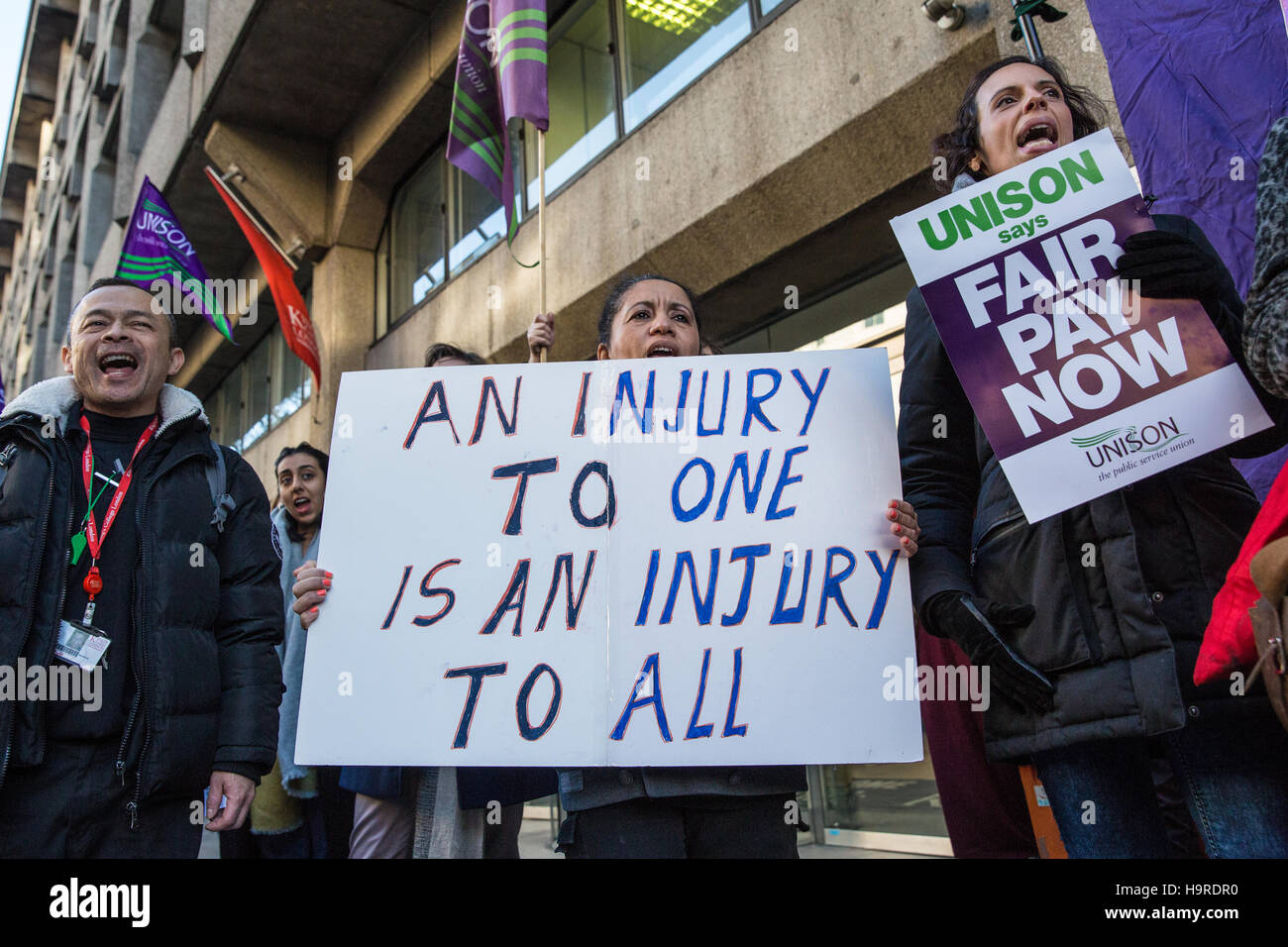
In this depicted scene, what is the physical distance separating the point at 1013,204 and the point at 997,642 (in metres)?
0.80

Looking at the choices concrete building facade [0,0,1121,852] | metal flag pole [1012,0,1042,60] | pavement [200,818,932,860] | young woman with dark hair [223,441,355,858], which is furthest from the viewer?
pavement [200,818,932,860]

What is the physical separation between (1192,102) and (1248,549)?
187 cm

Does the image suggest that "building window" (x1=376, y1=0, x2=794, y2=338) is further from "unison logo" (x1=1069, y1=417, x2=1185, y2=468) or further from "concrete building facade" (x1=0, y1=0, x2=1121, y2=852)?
"unison logo" (x1=1069, y1=417, x2=1185, y2=468)

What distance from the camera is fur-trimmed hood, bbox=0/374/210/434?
1.94m

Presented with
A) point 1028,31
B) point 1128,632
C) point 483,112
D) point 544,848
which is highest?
point 483,112

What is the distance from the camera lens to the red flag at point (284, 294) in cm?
821

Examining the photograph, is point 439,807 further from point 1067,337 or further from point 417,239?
point 417,239

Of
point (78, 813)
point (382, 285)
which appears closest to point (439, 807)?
point (78, 813)

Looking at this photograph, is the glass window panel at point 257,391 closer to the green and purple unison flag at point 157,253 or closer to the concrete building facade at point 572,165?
the concrete building facade at point 572,165

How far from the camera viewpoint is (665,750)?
1.63 meters

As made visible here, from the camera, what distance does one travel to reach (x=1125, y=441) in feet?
4.80

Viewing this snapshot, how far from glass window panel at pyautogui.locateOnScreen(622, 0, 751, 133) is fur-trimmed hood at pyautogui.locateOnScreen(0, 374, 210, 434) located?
14.3 ft

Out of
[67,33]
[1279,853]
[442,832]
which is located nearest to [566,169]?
[442,832]

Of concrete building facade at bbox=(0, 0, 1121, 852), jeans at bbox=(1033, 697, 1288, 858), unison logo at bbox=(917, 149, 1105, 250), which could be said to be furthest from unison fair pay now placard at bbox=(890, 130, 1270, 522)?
Answer: concrete building facade at bbox=(0, 0, 1121, 852)
